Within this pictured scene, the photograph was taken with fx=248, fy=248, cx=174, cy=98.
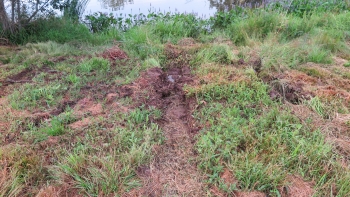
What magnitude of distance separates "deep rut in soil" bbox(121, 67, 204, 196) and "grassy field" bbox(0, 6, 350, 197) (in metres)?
0.01

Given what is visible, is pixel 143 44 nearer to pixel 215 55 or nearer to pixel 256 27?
pixel 215 55

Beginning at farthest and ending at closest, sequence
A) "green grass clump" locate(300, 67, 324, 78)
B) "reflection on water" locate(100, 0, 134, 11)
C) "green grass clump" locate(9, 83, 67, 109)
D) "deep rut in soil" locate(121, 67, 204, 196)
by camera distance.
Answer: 1. "reflection on water" locate(100, 0, 134, 11)
2. "green grass clump" locate(300, 67, 324, 78)
3. "green grass clump" locate(9, 83, 67, 109)
4. "deep rut in soil" locate(121, 67, 204, 196)

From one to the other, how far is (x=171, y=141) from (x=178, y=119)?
0.36 meters

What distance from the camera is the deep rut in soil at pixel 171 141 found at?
183 cm

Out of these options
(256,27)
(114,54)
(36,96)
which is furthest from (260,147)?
(256,27)

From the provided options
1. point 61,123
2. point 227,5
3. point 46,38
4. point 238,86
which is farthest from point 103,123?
point 227,5

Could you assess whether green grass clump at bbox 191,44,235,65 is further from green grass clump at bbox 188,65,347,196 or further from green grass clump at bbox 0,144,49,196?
green grass clump at bbox 0,144,49,196

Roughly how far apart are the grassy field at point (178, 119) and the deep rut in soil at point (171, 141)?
0.01 metres

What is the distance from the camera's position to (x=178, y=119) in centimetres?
255

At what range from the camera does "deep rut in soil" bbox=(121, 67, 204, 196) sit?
1827 mm

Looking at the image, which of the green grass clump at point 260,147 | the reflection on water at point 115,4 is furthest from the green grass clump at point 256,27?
the reflection on water at point 115,4

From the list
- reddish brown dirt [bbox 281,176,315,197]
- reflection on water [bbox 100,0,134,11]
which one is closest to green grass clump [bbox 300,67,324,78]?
reddish brown dirt [bbox 281,176,315,197]

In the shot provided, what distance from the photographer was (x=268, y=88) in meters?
2.92

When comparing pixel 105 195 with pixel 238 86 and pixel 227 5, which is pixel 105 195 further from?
pixel 227 5
